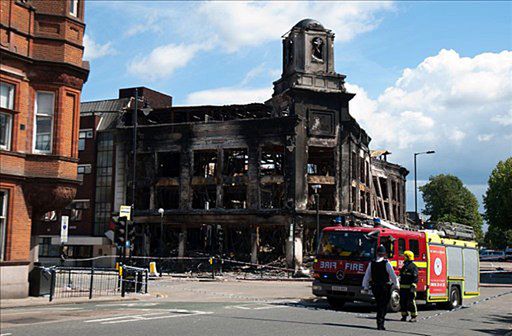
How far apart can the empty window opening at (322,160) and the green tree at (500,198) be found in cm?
2380

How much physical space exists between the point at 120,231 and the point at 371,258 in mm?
11092

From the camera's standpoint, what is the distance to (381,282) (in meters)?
14.2

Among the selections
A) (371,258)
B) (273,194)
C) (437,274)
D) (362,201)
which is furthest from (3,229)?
(362,201)

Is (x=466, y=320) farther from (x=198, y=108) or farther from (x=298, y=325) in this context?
(x=198, y=108)

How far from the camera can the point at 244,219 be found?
47.1 metres

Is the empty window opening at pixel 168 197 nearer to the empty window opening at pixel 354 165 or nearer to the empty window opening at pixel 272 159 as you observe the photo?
the empty window opening at pixel 272 159

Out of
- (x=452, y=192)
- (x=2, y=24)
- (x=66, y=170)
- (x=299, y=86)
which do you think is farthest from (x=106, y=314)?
(x=452, y=192)

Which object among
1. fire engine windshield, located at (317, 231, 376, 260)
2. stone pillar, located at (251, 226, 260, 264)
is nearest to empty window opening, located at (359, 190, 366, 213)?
stone pillar, located at (251, 226, 260, 264)

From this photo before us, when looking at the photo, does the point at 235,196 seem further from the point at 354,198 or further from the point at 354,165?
the point at 354,165

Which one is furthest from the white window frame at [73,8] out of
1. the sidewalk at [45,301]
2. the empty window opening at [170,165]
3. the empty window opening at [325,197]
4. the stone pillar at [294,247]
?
the empty window opening at [170,165]

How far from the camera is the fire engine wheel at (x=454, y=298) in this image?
821 inches

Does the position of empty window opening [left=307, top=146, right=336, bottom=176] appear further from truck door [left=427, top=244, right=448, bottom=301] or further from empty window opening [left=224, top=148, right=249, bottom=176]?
truck door [left=427, top=244, right=448, bottom=301]

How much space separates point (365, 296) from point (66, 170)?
10.7 metres

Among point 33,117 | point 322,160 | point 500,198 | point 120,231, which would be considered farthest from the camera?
point 500,198
